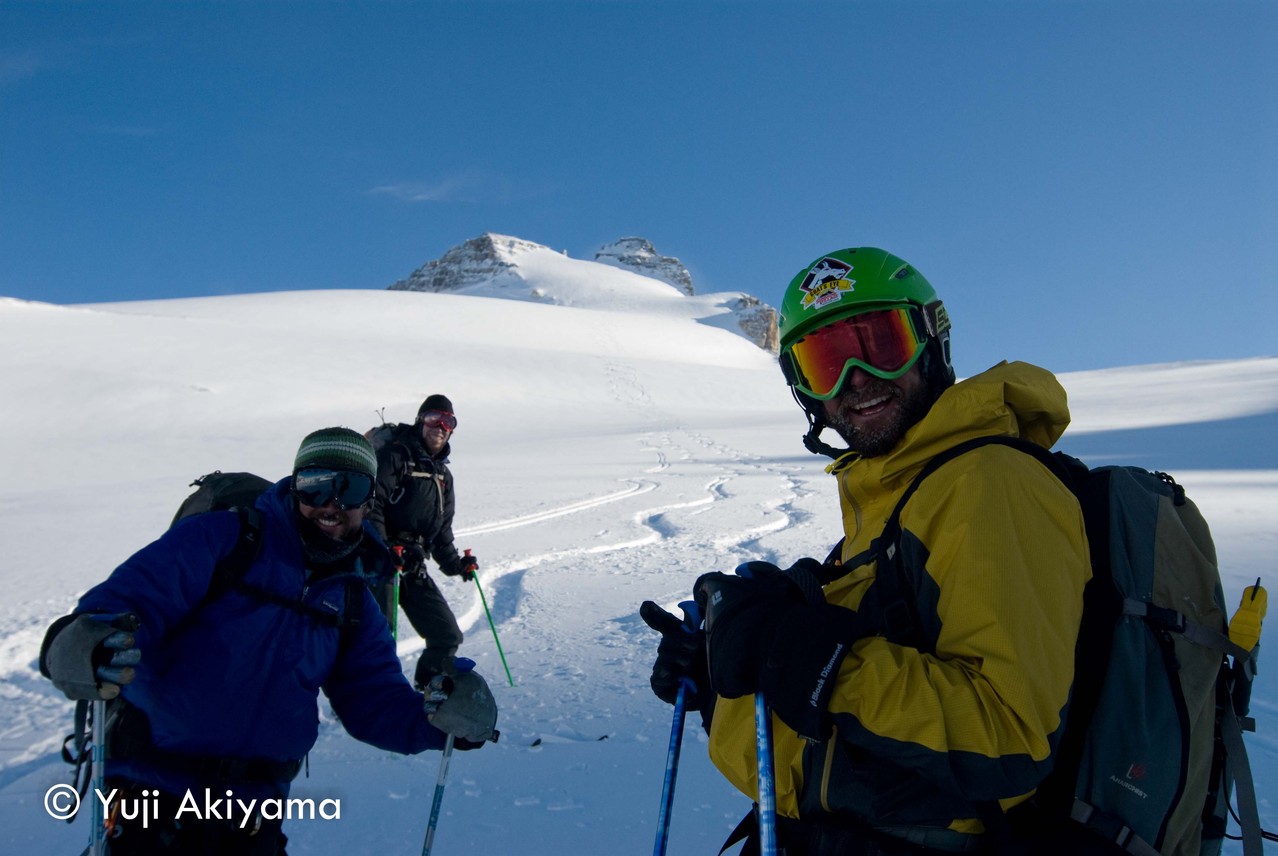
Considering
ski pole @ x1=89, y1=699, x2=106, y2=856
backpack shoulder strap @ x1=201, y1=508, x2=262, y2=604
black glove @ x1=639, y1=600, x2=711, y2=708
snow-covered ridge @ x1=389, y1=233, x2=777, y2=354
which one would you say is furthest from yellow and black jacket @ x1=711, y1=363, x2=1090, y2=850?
snow-covered ridge @ x1=389, y1=233, x2=777, y2=354

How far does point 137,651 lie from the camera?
6.61 feet

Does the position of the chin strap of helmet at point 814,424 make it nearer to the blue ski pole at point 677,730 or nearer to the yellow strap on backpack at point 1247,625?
the blue ski pole at point 677,730

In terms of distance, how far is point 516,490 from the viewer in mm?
13906

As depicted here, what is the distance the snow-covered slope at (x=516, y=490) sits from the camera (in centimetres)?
348

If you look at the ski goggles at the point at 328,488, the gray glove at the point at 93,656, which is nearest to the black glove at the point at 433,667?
the ski goggles at the point at 328,488

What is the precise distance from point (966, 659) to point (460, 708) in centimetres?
173

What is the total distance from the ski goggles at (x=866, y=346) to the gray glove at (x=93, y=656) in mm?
2013

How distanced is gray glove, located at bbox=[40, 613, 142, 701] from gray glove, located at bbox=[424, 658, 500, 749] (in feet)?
2.91

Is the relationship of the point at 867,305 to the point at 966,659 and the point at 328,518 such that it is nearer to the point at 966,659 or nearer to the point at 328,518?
the point at 966,659

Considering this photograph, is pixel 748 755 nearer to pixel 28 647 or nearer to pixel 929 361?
pixel 929 361

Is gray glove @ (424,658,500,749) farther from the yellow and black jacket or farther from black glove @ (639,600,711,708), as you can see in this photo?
the yellow and black jacket

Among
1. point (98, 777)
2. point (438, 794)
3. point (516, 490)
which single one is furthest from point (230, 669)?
point (516, 490)

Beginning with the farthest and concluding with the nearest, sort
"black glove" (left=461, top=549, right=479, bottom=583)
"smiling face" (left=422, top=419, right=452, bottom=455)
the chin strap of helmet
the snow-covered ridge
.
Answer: the snow-covered ridge, "black glove" (left=461, top=549, right=479, bottom=583), "smiling face" (left=422, top=419, right=452, bottom=455), the chin strap of helmet

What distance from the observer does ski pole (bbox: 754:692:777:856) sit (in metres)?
1.61
